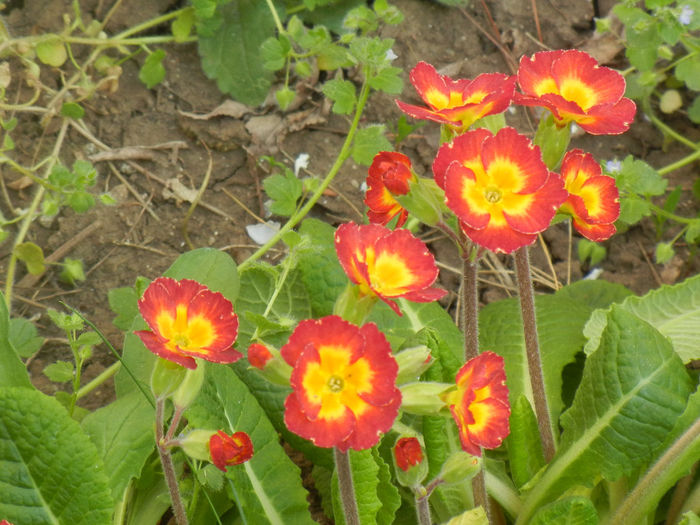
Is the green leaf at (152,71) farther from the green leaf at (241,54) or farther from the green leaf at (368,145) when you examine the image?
the green leaf at (368,145)

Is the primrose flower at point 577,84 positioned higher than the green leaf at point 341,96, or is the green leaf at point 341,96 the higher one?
the primrose flower at point 577,84

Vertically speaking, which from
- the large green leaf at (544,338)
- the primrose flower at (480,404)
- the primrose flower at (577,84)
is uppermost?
the primrose flower at (577,84)

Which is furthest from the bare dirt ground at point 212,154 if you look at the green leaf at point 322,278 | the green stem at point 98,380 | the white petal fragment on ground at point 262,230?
the green leaf at point 322,278

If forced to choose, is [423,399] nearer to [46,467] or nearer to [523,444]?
[523,444]

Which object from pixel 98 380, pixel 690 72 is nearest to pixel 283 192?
pixel 98 380

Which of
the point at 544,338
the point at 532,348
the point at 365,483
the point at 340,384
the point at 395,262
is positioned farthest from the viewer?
the point at 544,338

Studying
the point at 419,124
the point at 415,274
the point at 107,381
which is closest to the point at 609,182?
the point at 415,274

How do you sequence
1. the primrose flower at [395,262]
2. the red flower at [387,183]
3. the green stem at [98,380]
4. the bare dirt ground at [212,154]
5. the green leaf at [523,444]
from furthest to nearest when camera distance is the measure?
the bare dirt ground at [212,154], the green stem at [98,380], the green leaf at [523,444], the red flower at [387,183], the primrose flower at [395,262]
